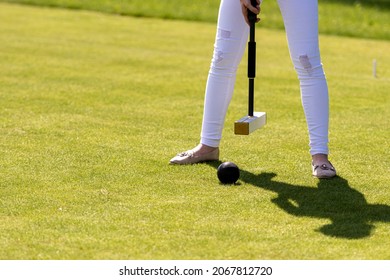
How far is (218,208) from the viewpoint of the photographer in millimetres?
6500

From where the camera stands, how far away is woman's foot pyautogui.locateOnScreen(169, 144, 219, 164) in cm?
769

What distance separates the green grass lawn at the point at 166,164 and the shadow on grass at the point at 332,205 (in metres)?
0.01

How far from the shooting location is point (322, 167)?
7324 millimetres

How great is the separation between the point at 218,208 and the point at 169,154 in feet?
5.37

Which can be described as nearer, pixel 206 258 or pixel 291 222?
pixel 206 258

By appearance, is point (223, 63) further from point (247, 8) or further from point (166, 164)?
point (166, 164)

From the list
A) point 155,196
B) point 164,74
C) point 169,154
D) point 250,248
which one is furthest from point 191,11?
point 250,248

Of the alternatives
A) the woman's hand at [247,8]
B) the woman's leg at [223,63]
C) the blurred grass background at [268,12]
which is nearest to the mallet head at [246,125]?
the woman's leg at [223,63]

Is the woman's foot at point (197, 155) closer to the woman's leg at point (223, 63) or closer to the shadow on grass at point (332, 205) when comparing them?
the woman's leg at point (223, 63)

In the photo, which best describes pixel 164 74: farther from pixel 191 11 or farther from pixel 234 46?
pixel 191 11

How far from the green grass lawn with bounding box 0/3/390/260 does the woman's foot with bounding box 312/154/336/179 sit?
0.08 metres

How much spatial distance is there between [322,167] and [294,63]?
0.74m

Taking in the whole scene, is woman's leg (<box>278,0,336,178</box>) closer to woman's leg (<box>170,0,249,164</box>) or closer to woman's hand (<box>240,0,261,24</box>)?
woman's hand (<box>240,0,261,24</box>)

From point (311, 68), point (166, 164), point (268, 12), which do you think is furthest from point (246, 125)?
point (268, 12)
